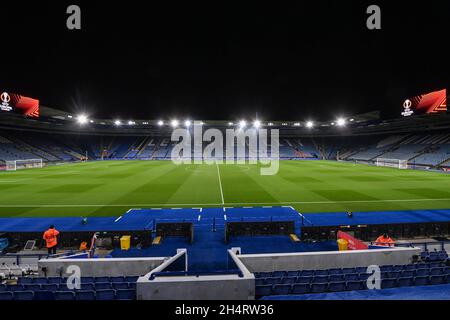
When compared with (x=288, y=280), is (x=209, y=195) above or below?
above

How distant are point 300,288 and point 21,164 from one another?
195ft

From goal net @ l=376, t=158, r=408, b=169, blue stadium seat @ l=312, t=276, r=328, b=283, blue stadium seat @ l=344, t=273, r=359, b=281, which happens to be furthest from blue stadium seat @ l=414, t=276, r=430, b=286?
goal net @ l=376, t=158, r=408, b=169

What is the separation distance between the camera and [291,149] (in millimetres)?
87812

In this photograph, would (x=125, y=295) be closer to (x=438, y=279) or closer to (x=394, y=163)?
(x=438, y=279)

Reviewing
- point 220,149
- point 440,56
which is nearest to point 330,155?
point 220,149

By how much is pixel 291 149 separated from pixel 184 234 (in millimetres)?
77501

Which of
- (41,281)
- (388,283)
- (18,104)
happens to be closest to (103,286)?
(41,281)

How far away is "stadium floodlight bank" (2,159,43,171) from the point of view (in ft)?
155

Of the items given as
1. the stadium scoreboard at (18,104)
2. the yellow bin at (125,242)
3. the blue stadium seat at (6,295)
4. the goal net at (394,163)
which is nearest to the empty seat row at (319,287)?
the blue stadium seat at (6,295)

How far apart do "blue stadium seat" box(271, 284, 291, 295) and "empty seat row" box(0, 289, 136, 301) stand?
333 centimetres

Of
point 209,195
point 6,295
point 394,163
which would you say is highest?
point 394,163

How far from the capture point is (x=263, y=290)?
6.71m

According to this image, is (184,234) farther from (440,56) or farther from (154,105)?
(154,105)

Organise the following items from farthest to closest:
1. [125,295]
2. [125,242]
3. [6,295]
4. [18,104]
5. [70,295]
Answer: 1. [18,104]
2. [125,242]
3. [125,295]
4. [70,295]
5. [6,295]
